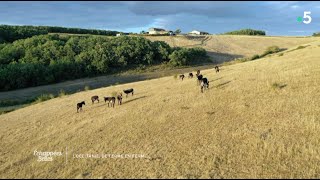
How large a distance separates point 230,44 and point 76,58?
160 ft

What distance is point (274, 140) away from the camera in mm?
20203

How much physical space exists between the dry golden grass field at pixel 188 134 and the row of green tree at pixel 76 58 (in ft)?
136

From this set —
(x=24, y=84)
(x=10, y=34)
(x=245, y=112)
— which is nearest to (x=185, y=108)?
(x=245, y=112)

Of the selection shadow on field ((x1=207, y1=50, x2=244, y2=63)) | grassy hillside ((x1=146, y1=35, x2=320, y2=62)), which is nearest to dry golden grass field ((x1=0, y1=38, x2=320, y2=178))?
shadow on field ((x1=207, y1=50, x2=244, y2=63))

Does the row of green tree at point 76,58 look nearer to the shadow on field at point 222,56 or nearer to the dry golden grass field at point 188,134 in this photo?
the shadow on field at point 222,56

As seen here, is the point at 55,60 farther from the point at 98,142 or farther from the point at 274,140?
the point at 274,140

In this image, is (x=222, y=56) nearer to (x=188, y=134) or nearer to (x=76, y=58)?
(x=76, y=58)

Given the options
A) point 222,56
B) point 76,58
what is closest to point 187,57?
point 222,56

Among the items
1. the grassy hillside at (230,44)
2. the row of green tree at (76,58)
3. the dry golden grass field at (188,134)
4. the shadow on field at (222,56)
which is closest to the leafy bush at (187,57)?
the row of green tree at (76,58)

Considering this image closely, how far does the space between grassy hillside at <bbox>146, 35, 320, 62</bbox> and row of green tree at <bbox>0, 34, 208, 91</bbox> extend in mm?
9836

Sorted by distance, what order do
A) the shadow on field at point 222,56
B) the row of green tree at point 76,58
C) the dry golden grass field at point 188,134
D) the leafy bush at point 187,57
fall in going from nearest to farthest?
the dry golden grass field at point 188,134
the row of green tree at point 76,58
the leafy bush at point 187,57
the shadow on field at point 222,56

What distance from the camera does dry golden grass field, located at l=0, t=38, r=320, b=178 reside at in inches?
706

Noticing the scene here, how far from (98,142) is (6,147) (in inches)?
239

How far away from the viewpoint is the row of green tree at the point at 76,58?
75.0m
